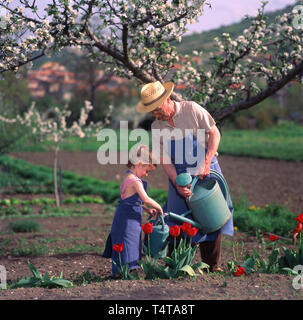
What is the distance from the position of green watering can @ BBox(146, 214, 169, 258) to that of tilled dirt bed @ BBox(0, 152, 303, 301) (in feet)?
1.16

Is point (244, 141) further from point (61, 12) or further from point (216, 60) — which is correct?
point (61, 12)

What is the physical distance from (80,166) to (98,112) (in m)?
17.8

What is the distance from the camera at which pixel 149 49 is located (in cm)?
540

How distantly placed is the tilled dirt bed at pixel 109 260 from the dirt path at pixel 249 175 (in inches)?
0.7

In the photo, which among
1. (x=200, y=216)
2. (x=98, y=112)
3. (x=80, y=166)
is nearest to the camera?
(x=200, y=216)

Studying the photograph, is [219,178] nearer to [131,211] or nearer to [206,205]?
[206,205]

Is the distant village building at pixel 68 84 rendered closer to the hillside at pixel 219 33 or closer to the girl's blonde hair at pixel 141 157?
the hillside at pixel 219 33

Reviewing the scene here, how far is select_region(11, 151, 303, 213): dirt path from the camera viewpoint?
10125 millimetres

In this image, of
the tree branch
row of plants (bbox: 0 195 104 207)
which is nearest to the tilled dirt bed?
row of plants (bbox: 0 195 104 207)

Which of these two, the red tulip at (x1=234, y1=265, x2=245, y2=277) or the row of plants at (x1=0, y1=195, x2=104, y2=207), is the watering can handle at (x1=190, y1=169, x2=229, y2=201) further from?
the row of plants at (x1=0, y1=195, x2=104, y2=207)

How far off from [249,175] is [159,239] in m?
9.31

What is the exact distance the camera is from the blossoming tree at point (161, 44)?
15.7 ft
